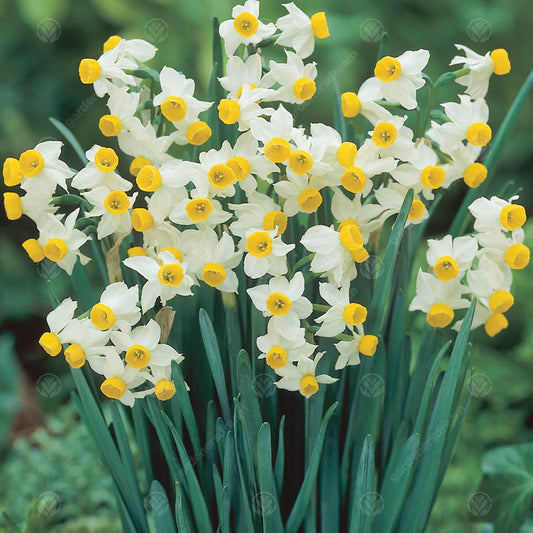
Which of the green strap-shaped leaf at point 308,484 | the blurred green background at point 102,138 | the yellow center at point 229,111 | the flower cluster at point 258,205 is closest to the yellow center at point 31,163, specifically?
the flower cluster at point 258,205

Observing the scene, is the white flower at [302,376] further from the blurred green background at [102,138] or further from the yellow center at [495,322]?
the blurred green background at [102,138]

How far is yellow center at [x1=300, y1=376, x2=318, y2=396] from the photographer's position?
1.23 ft

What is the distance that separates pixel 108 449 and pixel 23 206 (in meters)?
0.17

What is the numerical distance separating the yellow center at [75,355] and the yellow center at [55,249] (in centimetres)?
5

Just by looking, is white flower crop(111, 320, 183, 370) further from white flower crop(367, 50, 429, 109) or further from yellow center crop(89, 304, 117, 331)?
white flower crop(367, 50, 429, 109)

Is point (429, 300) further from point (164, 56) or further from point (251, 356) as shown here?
point (164, 56)

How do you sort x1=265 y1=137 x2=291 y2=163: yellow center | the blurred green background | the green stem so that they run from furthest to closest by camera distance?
the blurred green background
the green stem
x1=265 y1=137 x2=291 y2=163: yellow center

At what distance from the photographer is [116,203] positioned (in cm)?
37

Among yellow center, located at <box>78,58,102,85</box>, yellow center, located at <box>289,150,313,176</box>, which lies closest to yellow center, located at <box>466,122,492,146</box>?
yellow center, located at <box>289,150,313,176</box>

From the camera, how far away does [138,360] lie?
0.37 metres

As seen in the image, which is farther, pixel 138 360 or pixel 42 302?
pixel 42 302

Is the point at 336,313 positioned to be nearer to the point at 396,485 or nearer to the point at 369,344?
the point at 369,344

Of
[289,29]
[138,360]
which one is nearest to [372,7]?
[289,29]

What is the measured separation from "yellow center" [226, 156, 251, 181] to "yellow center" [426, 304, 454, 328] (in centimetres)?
14
